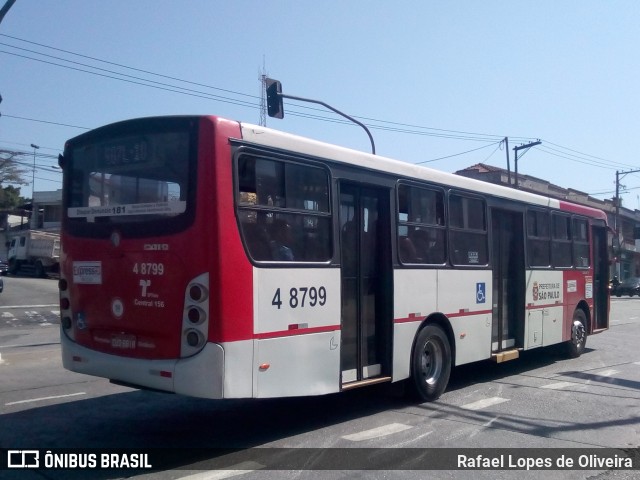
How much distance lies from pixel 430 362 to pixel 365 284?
199 centimetres

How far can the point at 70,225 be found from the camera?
7.83m

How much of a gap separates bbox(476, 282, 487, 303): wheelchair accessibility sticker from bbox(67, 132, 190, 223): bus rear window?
19.0 feet

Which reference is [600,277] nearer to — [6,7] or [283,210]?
[283,210]

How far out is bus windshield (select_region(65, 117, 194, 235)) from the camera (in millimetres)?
6826

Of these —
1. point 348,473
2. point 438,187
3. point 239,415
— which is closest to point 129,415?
point 239,415

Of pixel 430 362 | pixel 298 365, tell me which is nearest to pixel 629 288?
pixel 430 362

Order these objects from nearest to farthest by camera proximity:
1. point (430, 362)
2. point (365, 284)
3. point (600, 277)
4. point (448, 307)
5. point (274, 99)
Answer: point (365, 284) < point (430, 362) < point (448, 307) < point (600, 277) < point (274, 99)

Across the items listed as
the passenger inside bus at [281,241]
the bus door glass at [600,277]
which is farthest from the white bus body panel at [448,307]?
the bus door glass at [600,277]

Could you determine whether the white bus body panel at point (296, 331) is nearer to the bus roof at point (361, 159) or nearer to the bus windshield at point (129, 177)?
the bus windshield at point (129, 177)

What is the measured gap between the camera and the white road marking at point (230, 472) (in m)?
6.14

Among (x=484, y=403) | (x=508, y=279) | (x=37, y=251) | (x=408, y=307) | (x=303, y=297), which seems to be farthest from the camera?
(x=37, y=251)

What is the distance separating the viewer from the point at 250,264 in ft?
22.3

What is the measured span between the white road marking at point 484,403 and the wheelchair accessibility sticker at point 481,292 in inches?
62.7

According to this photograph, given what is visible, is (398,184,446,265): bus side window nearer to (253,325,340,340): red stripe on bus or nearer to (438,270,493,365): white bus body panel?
(438,270,493,365): white bus body panel
